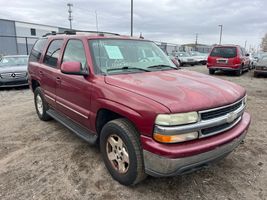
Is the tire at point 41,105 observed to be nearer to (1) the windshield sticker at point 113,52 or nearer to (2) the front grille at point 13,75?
(1) the windshield sticker at point 113,52

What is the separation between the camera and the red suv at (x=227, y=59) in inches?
549

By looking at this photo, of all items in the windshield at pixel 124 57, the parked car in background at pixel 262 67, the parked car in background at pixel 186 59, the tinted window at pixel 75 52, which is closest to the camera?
the windshield at pixel 124 57

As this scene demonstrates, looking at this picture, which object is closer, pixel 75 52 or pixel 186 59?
pixel 75 52

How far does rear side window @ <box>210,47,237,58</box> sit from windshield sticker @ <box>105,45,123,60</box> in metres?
12.2

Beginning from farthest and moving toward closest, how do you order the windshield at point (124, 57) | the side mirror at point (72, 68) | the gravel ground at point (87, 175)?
1. the windshield at point (124, 57)
2. the side mirror at point (72, 68)
3. the gravel ground at point (87, 175)

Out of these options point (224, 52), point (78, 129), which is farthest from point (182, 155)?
point (224, 52)

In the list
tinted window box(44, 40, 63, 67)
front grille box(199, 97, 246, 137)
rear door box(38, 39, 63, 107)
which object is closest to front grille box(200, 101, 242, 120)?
front grille box(199, 97, 246, 137)

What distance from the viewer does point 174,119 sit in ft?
7.43

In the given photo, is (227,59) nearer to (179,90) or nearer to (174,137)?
(179,90)

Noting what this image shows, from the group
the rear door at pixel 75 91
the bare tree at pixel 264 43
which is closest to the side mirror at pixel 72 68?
the rear door at pixel 75 91

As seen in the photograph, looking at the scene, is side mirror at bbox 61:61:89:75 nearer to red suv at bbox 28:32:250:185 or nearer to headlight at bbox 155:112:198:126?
red suv at bbox 28:32:250:185

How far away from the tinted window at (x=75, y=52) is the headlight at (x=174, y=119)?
5.26 ft

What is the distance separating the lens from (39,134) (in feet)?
15.1

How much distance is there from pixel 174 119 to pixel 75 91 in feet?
6.04
